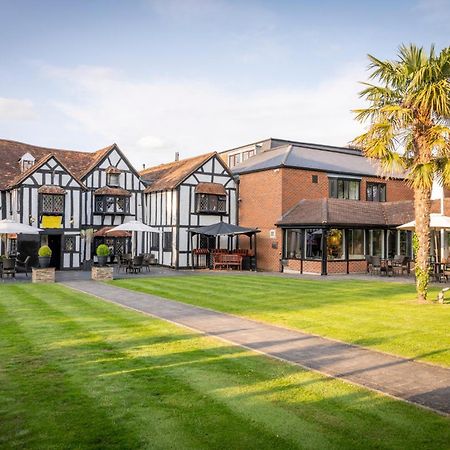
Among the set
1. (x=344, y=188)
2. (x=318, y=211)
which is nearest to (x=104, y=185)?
(x=318, y=211)

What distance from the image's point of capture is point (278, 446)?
188 inches

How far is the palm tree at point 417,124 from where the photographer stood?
14.4 metres

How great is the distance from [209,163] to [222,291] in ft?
55.9

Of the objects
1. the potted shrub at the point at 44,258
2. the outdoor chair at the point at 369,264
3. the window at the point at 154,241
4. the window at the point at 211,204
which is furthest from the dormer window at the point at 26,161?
the outdoor chair at the point at 369,264

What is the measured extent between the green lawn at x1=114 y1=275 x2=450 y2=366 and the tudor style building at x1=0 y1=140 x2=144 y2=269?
10.8 meters

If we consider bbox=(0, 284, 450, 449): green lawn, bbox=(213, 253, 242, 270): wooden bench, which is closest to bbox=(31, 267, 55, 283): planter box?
bbox=(213, 253, 242, 270): wooden bench

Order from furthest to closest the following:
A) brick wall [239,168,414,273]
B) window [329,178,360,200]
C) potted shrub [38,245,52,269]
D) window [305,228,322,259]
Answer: window [329,178,360,200] < brick wall [239,168,414,273] < window [305,228,322,259] < potted shrub [38,245,52,269]

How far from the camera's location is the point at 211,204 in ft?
110

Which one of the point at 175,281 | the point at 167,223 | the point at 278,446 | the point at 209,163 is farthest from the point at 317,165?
the point at 278,446

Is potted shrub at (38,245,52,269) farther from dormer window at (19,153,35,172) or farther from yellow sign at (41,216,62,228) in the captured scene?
dormer window at (19,153,35,172)

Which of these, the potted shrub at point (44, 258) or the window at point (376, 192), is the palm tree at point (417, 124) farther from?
the window at point (376, 192)

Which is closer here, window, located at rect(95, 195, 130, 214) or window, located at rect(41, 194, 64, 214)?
window, located at rect(41, 194, 64, 214)

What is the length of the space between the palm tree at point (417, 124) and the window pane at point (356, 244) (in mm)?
13613

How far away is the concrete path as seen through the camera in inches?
259
